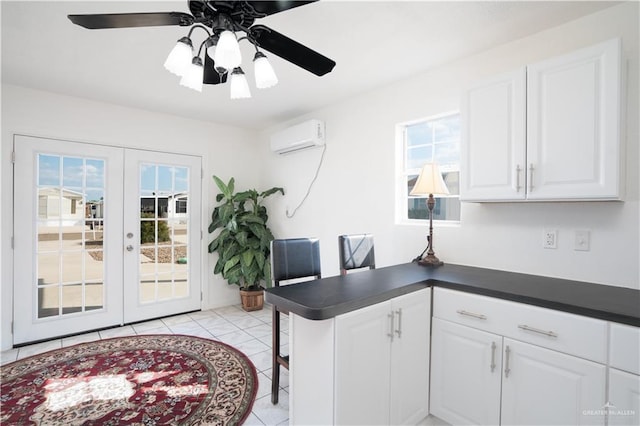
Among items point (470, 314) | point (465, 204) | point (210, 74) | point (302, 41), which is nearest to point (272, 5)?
point (210, 74)

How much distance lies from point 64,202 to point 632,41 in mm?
4813

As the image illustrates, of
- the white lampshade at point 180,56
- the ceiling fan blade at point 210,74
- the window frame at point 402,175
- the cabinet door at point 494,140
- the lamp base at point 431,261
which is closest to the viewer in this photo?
the white lampshade at point 180,56

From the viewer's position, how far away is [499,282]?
1853 millimetres

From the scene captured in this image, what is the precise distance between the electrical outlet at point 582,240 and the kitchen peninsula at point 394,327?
0.22m

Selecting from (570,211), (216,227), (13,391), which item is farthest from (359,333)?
(216,227)

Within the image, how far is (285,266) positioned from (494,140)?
1626 millimetres

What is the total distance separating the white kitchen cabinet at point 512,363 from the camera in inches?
54.6

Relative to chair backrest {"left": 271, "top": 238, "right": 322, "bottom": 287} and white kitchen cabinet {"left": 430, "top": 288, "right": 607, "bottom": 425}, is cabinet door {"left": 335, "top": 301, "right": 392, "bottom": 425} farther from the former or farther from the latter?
chair backrest {"left": 271, "top": 238, "right": 322, "bottom": 287}

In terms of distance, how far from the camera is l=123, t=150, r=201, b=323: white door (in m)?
3.70

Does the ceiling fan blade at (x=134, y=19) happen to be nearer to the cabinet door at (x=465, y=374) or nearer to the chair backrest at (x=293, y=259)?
the chair backrest at (x=293, y=259)

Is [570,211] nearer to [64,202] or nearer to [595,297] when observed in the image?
[595,297]


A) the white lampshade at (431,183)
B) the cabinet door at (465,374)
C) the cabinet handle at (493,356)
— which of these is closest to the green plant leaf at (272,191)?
the white lampshade at (431,183)

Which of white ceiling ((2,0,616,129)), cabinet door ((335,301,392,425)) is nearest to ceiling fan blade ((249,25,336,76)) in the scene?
white ceiling ((2,0,616,129))

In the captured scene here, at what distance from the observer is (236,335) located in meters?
3.35
